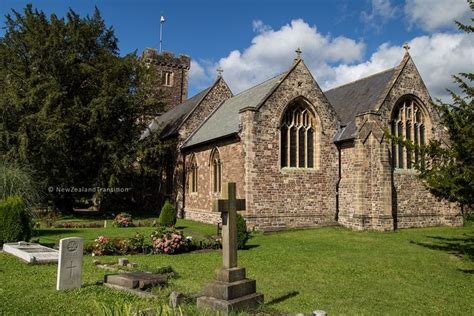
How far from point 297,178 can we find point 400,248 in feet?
23.0

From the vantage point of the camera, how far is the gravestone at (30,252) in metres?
11.5

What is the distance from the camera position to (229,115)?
25984 millimetres

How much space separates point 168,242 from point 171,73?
32764 millimetres

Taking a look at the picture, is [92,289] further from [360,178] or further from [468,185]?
[360,178]

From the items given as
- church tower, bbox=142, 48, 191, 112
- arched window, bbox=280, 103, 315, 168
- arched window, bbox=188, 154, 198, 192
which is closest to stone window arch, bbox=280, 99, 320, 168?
arched window, bbox=280, 103, 315, 168

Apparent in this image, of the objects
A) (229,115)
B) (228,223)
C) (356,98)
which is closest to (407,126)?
(356,98)

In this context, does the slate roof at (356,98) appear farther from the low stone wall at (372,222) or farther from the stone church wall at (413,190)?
the low stone wall at (372,222)

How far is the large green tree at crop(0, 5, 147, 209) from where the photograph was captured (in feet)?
81.7

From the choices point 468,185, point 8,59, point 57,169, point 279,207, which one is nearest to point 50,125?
point 57,169

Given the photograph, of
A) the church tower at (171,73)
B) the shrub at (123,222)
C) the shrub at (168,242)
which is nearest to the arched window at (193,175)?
the shrub at (123,222)

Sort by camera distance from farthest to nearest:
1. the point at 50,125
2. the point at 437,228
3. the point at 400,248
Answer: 1. the point at 50,125
2. the point at 437,228
3. the point at 400,248

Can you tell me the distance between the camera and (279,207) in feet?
68.7

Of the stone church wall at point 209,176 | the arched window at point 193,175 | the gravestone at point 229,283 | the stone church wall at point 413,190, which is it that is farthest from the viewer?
the arched window at point 193,175

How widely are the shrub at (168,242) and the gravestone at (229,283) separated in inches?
238
